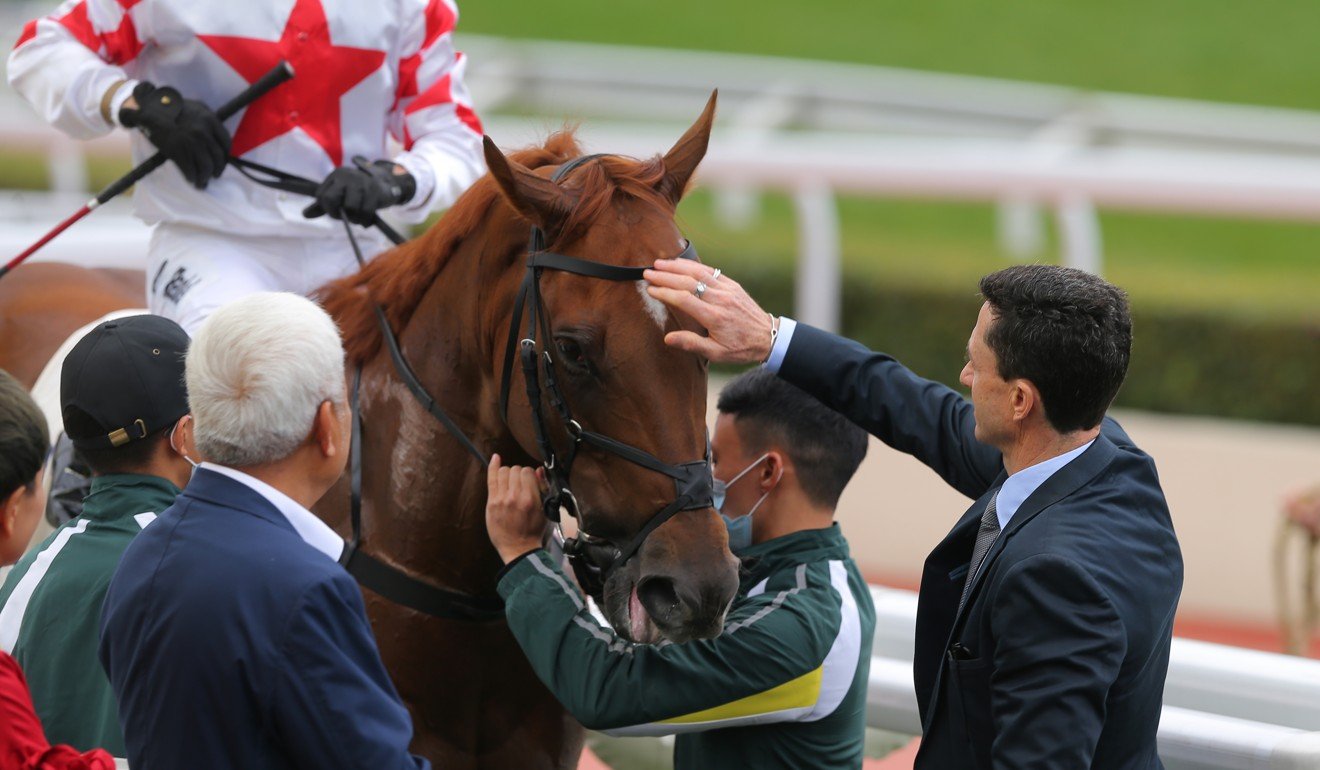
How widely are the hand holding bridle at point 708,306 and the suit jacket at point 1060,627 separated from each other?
1.48 feet

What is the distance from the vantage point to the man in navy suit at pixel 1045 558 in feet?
6.09

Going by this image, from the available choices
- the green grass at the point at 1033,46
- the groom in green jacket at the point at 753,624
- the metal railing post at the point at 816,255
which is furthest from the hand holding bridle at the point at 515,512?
the green grass at the point at 1033,46

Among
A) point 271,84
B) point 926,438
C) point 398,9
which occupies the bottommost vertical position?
point 926,438

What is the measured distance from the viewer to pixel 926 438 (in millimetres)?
2549

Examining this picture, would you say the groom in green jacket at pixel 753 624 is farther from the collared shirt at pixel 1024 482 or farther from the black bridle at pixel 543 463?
the collared shirt at pixel 1024 482

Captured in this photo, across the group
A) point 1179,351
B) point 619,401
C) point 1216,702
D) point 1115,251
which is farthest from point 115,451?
point 1115,251

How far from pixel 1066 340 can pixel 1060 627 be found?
398 mm

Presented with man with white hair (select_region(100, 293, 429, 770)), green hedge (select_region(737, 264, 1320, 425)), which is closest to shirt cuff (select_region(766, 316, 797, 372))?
man with white hair (select_region(100, 293, 429, 770))

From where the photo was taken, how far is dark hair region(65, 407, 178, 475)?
2244 millimetres

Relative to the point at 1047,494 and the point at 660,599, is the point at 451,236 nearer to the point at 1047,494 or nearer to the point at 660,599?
the point at 660,599

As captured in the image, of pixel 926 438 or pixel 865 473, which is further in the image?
pixel 865 473

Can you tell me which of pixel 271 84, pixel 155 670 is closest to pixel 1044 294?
pixel 155 670

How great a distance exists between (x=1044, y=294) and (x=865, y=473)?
448 centimetres

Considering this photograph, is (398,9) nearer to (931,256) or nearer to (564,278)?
(564,278)
